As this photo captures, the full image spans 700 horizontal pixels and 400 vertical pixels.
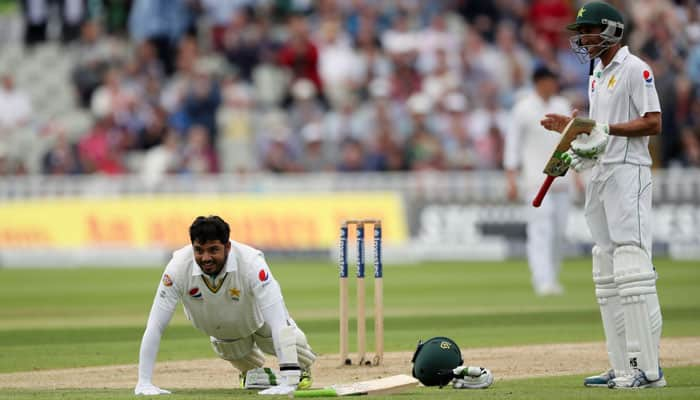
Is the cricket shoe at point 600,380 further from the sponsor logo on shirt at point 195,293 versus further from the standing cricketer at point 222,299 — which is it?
the sponsor logo on shirt at point 195,293

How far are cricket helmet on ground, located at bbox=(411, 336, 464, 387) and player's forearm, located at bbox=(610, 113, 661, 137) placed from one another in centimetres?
158

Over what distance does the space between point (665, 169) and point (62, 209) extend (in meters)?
9.87

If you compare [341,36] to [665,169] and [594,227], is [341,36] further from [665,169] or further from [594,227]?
[594,227]

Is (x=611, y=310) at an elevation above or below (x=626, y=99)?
below

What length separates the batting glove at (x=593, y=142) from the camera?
810 cm

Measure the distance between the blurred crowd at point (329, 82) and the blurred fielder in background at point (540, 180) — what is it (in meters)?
6.78

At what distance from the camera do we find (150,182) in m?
23.4

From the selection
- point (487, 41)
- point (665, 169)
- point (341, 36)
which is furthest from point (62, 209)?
point (665, 169)

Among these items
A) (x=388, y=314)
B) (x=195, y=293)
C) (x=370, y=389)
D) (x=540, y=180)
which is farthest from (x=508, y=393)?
(x=540, y=180)

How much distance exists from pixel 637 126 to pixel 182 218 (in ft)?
51.4

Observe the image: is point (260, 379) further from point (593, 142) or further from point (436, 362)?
point (593, 142)

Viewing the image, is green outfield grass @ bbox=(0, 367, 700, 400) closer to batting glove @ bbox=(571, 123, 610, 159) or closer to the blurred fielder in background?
batting glove @ bbox=(571, 123, 610, 159)

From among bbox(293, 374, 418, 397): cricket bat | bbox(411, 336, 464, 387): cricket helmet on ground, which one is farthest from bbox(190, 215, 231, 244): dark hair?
bbox(411, 336, 464, 387): cricket helmet on ground

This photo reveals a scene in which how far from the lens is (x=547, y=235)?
1591 centimetres
